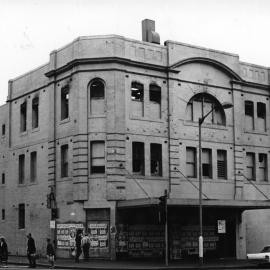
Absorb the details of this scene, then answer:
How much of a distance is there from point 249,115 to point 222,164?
15.3 ft

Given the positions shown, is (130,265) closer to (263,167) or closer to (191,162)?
(191,162)

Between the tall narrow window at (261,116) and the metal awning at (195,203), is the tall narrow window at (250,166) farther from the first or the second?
the metal awning at (195,203)

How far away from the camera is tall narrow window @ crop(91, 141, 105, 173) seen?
37.2 metres

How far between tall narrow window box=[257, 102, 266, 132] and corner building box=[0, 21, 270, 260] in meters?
0.08

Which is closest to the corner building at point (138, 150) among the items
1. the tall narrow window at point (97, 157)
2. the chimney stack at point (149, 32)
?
the tall narrow window at point (97, 157)

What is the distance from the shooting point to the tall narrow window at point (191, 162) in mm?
40312

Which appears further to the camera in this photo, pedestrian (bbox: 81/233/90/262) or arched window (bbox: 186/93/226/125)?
arched window (bbox: 186/93/226/125)

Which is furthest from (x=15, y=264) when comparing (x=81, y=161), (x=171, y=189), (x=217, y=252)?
(x=217, y=252)

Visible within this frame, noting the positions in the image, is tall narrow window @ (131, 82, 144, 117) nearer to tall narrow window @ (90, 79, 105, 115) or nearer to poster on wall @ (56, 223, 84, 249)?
tall narrow window @ (90, 79, 105, 115)

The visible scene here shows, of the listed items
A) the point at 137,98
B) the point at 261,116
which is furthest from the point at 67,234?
the point at 261,116

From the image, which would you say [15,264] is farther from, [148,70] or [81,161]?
[148,70]

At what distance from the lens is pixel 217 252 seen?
40.2 meters

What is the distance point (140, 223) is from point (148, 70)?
31.5ft

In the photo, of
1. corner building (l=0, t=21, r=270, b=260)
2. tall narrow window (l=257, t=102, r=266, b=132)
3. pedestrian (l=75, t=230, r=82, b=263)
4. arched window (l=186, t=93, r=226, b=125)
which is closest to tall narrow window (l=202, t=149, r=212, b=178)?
corner building (l=0, t=21, r=270, b=260)
